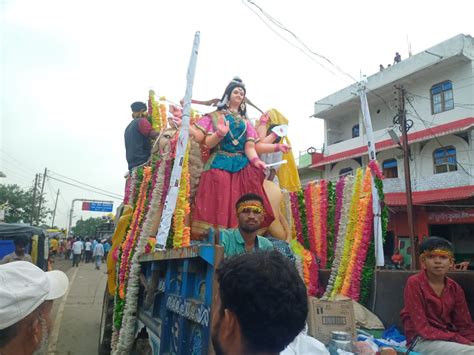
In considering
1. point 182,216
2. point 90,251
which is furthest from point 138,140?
point 90,251

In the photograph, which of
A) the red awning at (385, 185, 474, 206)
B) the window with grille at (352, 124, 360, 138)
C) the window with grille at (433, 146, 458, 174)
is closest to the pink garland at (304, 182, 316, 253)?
the red awning at (385, 185, 474, 206)

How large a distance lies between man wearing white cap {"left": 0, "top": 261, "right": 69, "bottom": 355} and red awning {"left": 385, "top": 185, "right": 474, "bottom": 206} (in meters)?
12.7

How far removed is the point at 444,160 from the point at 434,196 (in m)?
1.86

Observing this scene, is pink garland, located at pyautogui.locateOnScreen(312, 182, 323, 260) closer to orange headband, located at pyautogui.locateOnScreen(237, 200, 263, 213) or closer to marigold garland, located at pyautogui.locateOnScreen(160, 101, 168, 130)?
orange headband, located at pyautogui.locateOnScreen(237, 200, 263, 213)

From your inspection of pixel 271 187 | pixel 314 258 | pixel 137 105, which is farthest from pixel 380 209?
pixel 137 105

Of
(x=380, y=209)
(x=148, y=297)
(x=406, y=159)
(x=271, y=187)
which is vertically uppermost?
(x=406, y=159)

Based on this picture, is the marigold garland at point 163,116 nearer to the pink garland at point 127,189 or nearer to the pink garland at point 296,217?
the pink garland at point 127,189

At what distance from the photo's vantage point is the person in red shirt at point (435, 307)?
2.41 meters

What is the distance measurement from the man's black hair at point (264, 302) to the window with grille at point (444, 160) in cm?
1482

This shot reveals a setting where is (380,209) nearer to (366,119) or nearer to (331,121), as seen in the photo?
(366,119)

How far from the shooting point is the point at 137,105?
5.47 m

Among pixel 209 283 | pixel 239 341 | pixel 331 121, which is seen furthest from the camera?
pixel 331 121

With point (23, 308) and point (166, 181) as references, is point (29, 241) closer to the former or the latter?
point (166, 181)

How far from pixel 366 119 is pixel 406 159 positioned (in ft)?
28.1
